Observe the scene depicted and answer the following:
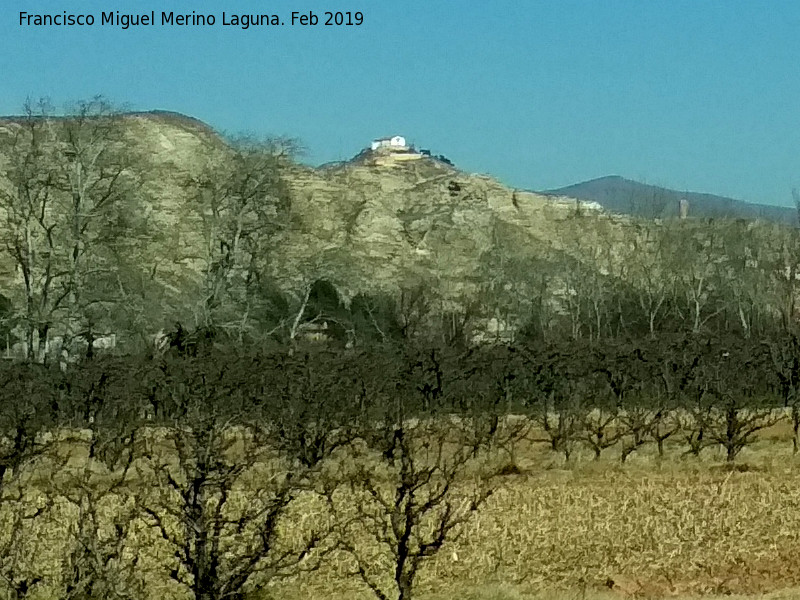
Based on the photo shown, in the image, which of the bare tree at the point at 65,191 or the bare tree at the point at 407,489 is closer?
the bare tree at the point at 407,489

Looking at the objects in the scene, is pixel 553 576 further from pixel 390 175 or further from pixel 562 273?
pixel 390 175

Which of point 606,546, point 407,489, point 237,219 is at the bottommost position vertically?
point 606,546

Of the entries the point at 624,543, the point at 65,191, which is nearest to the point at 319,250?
the point at 65,191

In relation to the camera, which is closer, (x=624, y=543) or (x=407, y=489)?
(x=407, y=489)

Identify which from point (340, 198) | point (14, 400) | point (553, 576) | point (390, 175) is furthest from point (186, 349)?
point (390, 175)

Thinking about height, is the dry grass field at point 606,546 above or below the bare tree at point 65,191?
below

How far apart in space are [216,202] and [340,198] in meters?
50.5

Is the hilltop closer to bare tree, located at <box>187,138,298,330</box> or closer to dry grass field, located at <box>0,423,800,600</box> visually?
bare tree, located at <box>187,138,298,330</box>

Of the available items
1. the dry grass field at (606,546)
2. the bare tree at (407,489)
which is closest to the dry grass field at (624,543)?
the dry grass field at (606,546)

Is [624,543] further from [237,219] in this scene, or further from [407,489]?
[237,219]

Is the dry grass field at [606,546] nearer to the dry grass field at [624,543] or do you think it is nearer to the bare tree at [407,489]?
the dry grass field at [624,543]

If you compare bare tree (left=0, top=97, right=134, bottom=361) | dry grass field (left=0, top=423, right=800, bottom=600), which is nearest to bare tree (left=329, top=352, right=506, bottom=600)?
dry grass field (left=0, top=423, right=800, bottom=600)

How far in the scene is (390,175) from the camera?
119812mm

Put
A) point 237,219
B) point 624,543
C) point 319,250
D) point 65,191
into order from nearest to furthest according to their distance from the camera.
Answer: point 624,543
point 65,191
point 237,219
point 319,250
